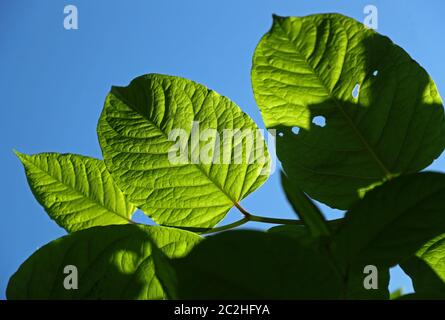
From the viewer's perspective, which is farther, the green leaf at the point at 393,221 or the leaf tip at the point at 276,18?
the leaf tip at the point at 276,18

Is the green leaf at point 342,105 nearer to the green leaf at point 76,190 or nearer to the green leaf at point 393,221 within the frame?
the green leaf at point 393,221

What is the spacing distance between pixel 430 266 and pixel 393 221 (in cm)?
19

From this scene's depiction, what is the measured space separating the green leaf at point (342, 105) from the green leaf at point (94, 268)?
0.22m

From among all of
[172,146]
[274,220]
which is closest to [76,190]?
[172,146]

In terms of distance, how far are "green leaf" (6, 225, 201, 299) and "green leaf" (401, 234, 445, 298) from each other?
11.6 inches

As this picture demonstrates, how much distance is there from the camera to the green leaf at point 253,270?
1.17 feet

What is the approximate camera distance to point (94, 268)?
0.51m

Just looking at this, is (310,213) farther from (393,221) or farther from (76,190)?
(76,190)

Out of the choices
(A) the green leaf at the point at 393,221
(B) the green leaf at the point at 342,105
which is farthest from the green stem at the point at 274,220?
(A) the green leaf at the point at 393,221

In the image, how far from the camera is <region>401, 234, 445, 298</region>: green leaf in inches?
22.3

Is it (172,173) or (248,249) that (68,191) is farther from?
(248,249)

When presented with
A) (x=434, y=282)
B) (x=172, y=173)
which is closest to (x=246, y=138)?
(x=172, y=173)

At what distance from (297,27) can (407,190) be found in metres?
0.28

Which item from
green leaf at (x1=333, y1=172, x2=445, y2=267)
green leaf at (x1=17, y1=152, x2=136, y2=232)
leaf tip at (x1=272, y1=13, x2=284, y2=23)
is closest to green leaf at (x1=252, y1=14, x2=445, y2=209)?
leaf tip at (x1=272, y1=13, x2=284, y2=23)
